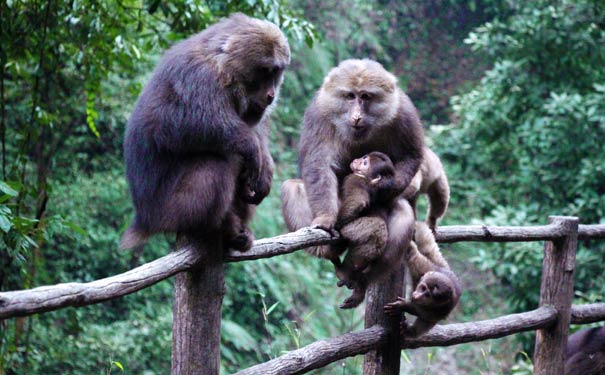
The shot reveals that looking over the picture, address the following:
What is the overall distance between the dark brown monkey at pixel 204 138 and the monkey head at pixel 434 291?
0.93m

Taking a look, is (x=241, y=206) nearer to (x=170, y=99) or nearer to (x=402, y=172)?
(x=170, y=99)

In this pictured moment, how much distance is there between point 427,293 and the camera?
362 centimetres

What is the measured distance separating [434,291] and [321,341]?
0.60 metres

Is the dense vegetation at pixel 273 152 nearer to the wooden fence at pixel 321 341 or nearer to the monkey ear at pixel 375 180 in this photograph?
the wooden fence at pixel 321 341

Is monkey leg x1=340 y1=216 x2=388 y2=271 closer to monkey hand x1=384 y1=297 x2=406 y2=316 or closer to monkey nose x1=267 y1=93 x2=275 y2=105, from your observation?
monkey hand x1=384 y1=297 x2=406 y2=316

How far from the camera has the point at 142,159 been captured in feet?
10.4

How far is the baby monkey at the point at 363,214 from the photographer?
11.8 feet

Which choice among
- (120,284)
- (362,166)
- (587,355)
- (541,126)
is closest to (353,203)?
(362,166)

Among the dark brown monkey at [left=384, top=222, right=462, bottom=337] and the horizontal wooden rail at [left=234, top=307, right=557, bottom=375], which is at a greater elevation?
the dark brown monkey at [left=384, top=222, right=462, bottom=337]

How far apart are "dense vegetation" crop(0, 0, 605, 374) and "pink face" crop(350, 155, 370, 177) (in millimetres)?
1244

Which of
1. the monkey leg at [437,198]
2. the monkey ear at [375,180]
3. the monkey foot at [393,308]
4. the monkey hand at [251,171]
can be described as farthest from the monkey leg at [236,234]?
the monkey leg at [437,198]

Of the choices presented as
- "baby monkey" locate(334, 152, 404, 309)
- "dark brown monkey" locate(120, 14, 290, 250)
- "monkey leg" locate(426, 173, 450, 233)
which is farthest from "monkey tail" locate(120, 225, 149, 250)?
"monkey leg" locate(426, 173, 450, 233)

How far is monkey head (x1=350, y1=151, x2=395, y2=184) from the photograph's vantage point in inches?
146

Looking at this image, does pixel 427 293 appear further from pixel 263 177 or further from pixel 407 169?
pixel 263 177
